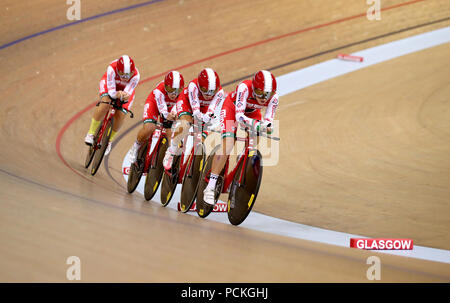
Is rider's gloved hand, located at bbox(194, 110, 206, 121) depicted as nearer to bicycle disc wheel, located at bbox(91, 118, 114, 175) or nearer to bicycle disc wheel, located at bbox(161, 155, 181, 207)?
bicycle disc wheel, located at bbox(161, 155, 181, 207)

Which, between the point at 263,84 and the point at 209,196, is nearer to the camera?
the point at 263,84

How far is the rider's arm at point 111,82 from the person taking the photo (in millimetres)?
5512

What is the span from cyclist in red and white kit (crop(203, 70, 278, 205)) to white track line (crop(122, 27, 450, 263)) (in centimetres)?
52

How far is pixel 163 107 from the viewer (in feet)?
16.5

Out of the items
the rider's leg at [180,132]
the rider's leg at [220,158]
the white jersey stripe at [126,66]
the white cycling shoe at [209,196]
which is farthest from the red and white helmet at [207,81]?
the white jersey stripe at [126,66]

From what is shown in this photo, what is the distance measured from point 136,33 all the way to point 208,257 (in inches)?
295

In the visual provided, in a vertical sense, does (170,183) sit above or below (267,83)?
below

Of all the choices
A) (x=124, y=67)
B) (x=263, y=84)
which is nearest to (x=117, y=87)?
(x=124, y=67)

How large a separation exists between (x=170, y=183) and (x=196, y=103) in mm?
744

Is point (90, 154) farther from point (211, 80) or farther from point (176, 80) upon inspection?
point (211, 80)

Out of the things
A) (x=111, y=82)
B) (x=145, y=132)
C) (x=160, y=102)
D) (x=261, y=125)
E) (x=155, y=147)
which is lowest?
(x=261, y=125)

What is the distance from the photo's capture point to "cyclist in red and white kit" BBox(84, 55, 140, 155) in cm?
548

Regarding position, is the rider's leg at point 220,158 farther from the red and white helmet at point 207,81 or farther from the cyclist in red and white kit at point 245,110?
the red and white helmet at point 207,81

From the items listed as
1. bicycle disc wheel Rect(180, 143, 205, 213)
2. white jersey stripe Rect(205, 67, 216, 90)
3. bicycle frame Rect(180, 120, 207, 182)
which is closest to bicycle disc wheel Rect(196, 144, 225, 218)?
bicycle disc wheel Rect(180, 143, 205, 213)
